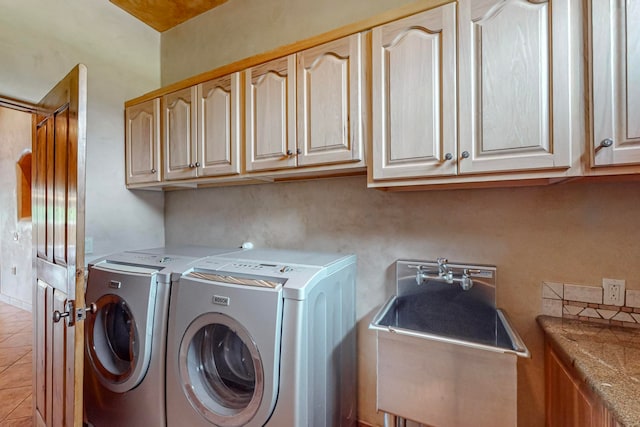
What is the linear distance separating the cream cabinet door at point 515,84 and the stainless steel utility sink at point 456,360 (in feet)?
2.06

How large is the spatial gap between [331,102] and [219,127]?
0.78m

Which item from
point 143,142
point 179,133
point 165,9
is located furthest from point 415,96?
point 165,9

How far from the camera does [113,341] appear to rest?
1718 mm

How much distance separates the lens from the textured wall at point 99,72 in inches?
69.3

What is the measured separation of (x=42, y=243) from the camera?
1.56 m

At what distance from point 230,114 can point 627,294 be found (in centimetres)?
216

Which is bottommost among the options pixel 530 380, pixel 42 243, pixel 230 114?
pixel 530 380

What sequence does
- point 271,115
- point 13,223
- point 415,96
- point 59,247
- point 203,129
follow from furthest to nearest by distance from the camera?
point 13,223, point 203,129, point 271,115, point 59,247, point 415,96

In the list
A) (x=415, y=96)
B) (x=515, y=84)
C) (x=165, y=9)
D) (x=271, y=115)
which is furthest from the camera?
(x=165, y=9)

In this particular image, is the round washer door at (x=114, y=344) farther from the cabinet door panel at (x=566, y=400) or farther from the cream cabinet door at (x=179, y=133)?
the cabinet door panel at (x=566, y=400)

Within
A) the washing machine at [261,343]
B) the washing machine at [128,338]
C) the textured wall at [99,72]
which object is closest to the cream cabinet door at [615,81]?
the washing machine at [261,343]

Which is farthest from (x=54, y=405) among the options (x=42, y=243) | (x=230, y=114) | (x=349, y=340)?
(x=230, y=114)

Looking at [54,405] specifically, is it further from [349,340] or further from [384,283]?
[384,283]

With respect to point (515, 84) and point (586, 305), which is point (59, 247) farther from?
point (586, 305)
